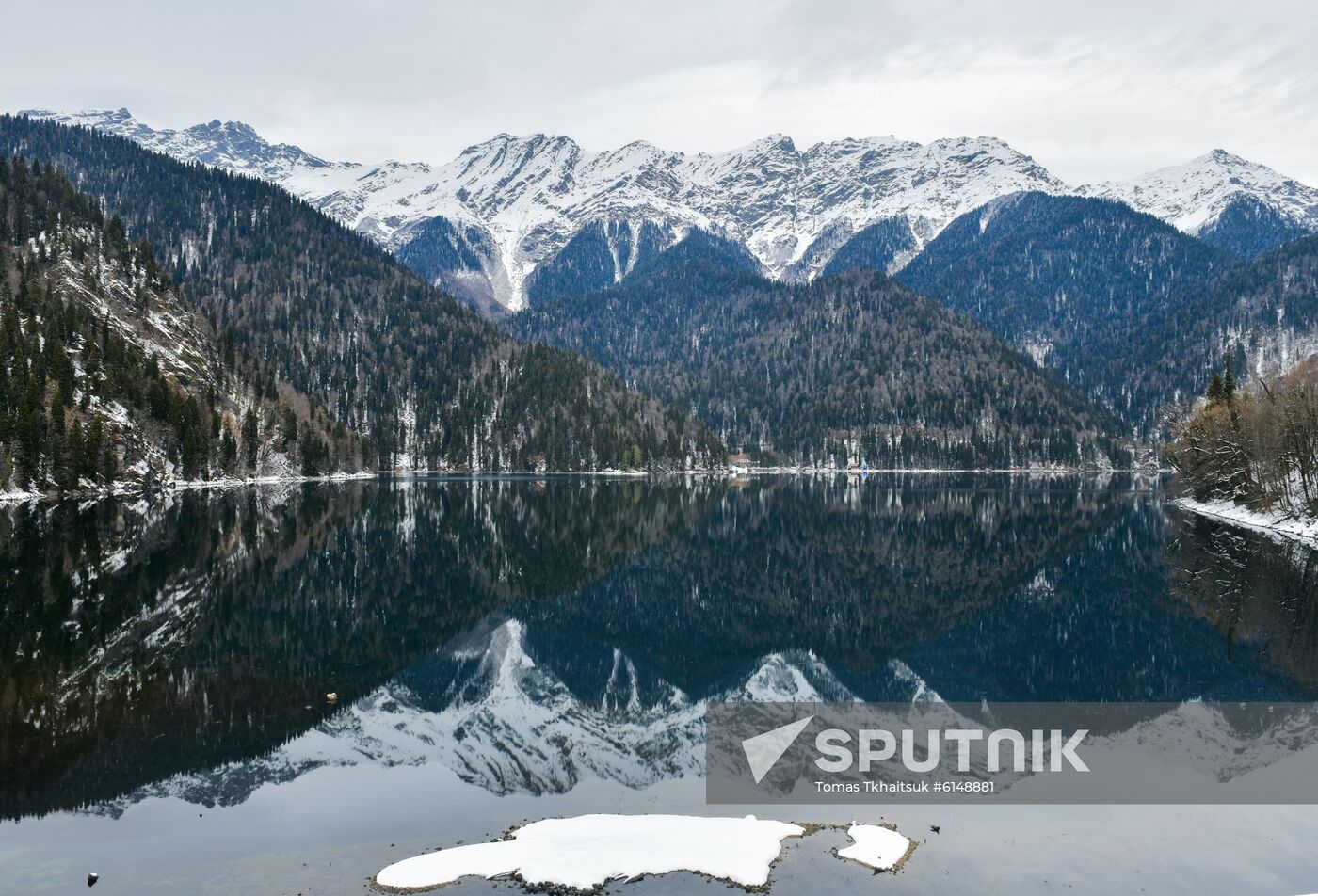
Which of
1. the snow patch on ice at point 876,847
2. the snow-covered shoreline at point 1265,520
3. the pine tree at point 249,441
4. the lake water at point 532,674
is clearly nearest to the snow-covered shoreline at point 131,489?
the pine tree at point 249,441

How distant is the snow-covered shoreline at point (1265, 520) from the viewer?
273 ft

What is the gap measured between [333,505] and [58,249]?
94104 millimetres

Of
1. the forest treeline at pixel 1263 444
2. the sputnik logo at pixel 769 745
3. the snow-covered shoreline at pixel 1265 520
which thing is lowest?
the sputnik logo at pixel 769 745

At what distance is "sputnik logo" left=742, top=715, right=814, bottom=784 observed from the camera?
26094mm

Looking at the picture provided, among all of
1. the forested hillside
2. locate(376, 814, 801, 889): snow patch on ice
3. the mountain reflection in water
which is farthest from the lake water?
the forested hillside

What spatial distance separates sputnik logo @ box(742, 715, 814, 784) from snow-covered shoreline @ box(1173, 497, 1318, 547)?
69309 millimetres

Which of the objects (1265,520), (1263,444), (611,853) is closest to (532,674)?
(611,853)

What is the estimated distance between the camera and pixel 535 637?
4538cm

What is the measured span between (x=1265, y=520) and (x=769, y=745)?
87.7 m

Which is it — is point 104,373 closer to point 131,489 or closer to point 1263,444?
point 131,489

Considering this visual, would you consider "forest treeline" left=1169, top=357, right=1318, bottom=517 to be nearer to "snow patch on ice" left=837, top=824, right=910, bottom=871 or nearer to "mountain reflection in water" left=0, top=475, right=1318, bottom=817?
"mountain reflection in water" left=0, top=475, right=1318, bottom=817

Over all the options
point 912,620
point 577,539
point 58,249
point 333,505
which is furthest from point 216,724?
point 58,249

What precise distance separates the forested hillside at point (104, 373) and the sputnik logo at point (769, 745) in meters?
117

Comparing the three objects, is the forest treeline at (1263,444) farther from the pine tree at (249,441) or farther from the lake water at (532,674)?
the pine tree at (249,441)
